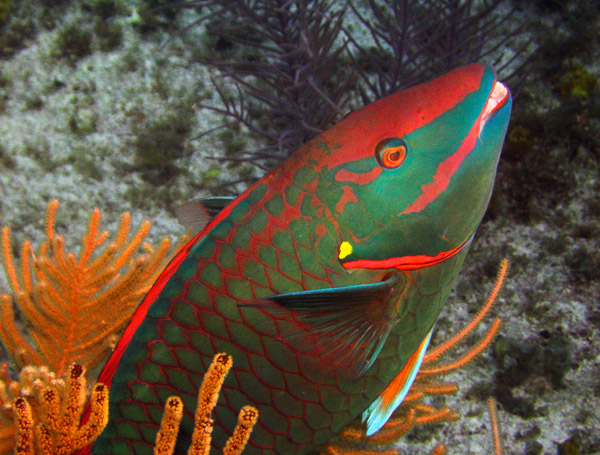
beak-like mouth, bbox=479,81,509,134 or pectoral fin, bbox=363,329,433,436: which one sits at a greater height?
beak-like mouth, bbox=479,81,509,134

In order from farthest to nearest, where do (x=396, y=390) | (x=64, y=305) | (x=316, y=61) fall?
(x=316, y=61), (x=64, y=305), (x=396, y=390)

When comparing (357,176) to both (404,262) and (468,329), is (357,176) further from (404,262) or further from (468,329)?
(468,329)

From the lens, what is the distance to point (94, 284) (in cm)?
221

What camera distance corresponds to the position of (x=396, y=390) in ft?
4.99

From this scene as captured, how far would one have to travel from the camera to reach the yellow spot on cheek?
1.29 m

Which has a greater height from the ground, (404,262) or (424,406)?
(404,262)

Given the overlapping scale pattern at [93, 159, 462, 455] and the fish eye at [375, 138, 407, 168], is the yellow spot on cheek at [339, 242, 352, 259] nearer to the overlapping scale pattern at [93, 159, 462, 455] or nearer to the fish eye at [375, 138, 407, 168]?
the overlapping scale pattern at [93, 159, 462, 455]

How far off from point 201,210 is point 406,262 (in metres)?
0.79

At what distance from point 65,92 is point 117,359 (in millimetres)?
3539

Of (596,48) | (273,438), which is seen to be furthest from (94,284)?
(596,48)

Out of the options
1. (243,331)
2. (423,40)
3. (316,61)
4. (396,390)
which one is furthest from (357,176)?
(423,40)

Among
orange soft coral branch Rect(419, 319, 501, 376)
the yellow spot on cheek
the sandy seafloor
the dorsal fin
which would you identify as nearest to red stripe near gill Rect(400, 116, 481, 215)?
the yellow spot on cheek

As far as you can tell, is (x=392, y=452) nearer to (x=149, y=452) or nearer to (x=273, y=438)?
(x=273, y=438)

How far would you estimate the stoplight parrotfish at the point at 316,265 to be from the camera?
1.26 m
